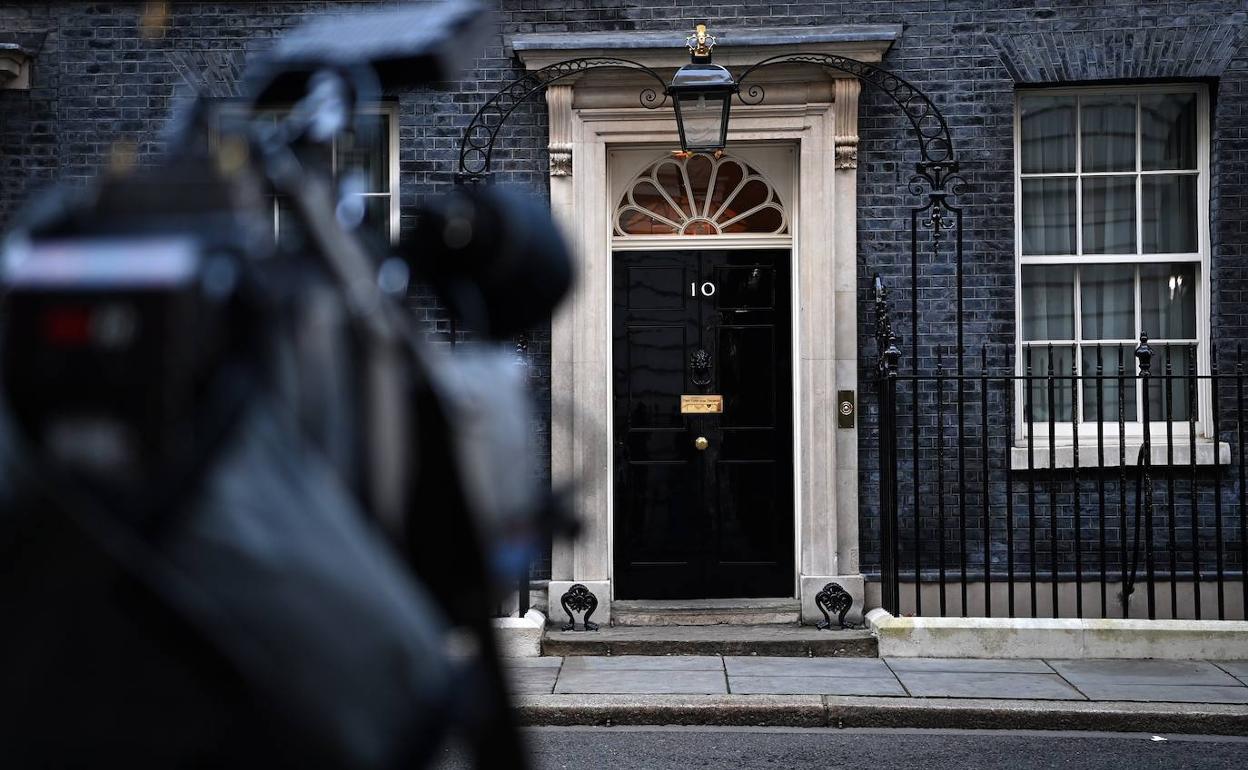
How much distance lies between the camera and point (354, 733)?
0.82 m

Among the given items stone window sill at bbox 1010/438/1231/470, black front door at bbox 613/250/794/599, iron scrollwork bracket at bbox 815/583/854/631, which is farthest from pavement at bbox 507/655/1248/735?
stone window sill at bbox 1010/438/1231/470

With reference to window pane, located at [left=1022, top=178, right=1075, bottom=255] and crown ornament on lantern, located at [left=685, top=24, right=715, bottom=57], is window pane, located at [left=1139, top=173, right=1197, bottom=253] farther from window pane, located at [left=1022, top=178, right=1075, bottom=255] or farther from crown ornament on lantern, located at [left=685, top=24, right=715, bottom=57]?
crown ornament on lantern, located at [left=685, top=24, right=715, bottom=57]

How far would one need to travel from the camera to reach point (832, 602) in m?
8.26

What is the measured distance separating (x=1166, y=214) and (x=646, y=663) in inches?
186

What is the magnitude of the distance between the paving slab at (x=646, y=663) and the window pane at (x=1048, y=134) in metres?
4.04

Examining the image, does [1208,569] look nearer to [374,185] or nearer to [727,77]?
[727,77]

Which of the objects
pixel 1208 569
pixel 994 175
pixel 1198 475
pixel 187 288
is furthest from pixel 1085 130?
pixel 187 288

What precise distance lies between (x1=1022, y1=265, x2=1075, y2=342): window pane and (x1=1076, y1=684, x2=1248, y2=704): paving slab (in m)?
2.83

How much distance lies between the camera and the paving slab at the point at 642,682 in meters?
6.72

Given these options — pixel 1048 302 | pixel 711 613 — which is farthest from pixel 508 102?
pixel 1048 302

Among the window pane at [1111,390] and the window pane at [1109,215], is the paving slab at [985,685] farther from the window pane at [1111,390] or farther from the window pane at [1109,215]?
the window pane at [1109,215]

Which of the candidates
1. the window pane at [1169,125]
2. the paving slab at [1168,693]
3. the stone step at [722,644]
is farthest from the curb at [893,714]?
the window pane at [1169,125]

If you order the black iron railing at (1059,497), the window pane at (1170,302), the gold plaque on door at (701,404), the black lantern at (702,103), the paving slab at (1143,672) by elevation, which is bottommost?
the paving slab at (1143,672)

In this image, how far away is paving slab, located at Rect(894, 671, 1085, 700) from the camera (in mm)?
6527
